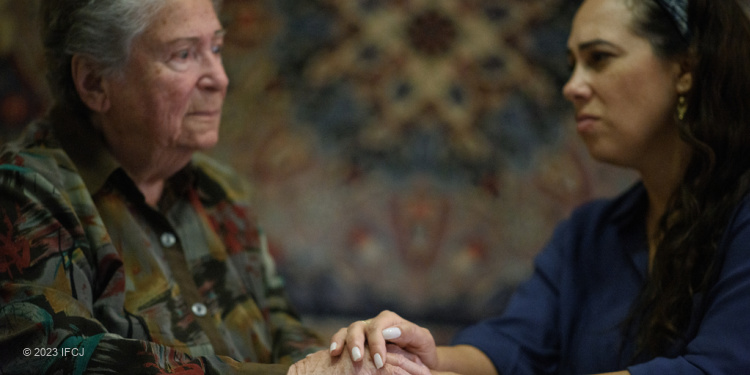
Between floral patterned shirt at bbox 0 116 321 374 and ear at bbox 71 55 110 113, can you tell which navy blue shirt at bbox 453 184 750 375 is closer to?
floral patterned shirt at bbox 0 116 321 374

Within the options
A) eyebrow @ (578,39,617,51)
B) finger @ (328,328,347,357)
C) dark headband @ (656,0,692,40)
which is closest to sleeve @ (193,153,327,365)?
finger @ (328,328,347,357)

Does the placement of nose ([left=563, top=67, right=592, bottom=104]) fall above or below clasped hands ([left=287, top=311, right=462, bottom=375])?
above

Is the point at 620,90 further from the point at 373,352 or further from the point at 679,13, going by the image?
the point at 373,352

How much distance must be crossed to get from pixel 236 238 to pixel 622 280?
81 cm

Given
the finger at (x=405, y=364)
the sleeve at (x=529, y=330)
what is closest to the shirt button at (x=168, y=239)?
the finger at (x=405, y=364)

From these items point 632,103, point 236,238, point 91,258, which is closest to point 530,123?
point 632,103

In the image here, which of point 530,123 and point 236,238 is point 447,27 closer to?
point 530,123

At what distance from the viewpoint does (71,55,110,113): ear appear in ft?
4.48

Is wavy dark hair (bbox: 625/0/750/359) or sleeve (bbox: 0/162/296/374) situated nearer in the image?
sleeve (bbox: 0/162/296/374)

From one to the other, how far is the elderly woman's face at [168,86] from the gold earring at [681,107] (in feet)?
2.92

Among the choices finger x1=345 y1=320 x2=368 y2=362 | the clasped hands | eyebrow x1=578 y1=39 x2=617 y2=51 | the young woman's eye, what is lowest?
the clasped hands

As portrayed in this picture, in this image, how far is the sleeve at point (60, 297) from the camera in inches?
42.0

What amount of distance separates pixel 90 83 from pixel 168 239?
33 centimetres

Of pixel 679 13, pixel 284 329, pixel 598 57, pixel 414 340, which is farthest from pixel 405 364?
pixel 679 13
